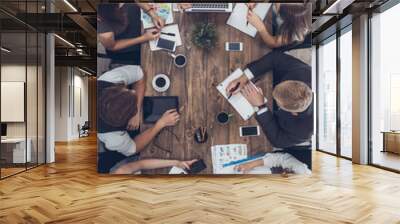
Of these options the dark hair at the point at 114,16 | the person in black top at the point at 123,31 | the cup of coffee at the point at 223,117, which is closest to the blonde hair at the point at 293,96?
the cup of coffee at the point at 223,117

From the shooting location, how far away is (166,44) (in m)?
6.47

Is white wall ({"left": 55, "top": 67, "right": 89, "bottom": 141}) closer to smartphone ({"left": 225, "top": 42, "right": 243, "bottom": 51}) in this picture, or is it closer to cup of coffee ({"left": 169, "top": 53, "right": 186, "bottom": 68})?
cup of coffee ({"left": 169, "top": 53, "right": 186, "bottom": 68})

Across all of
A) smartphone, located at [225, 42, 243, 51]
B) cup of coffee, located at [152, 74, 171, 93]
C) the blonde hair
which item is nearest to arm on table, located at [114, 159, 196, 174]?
cup of coffee, located at [152, 74, 171, 93]

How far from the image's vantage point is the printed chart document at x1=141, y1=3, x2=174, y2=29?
254 inches

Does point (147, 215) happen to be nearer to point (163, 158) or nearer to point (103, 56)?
point (163, 158)

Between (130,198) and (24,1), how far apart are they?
4.40m

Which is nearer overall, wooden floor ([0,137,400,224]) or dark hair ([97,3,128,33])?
wooden floor ([0,137,400,224])

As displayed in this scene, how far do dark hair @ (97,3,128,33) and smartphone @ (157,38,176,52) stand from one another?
2.15 ft

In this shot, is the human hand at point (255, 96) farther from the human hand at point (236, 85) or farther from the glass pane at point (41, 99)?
the glass pane at point (41, 99)

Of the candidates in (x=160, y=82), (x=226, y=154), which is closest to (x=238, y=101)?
(x=226, y=154)

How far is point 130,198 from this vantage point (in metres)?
4.82

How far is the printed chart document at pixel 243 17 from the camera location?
6484 mm

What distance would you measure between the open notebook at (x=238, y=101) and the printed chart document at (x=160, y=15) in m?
1.42

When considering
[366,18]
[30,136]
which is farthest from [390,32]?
[30,136]
